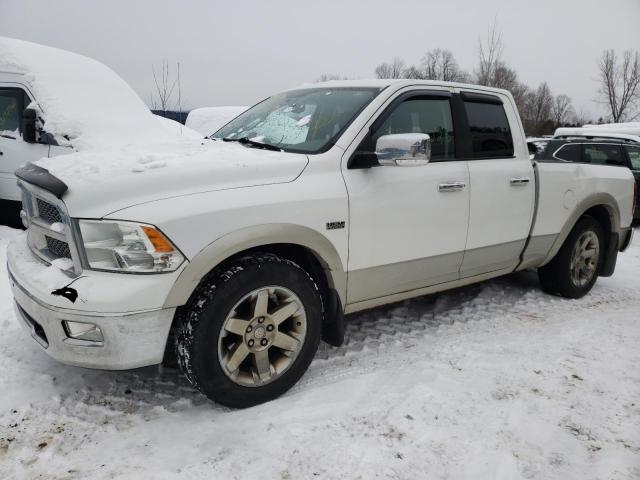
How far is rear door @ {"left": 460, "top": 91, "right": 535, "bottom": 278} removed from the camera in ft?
12.2

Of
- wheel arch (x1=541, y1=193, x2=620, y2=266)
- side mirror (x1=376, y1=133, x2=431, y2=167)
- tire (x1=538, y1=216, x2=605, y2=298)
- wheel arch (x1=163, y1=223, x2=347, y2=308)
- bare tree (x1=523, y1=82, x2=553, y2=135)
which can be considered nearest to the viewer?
wheel arch (x1=163, y1=223, x2=347, y2=308)

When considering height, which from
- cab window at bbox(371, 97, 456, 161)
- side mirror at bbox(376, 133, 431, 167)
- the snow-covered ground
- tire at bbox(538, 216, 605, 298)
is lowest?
the snow-covered ground

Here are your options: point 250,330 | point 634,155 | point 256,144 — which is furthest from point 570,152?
point 250,330

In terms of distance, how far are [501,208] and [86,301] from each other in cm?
Result: 298

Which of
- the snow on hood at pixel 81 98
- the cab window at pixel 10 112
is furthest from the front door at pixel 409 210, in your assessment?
the cab window at pixel 10 112

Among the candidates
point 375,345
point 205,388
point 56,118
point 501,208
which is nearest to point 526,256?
point 501,208

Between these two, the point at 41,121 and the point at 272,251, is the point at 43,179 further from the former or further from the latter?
the point at 41,121

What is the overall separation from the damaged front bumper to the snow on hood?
12.9 ft

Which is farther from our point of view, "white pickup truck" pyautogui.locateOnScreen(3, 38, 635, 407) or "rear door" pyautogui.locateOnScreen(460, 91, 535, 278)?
"rear door" pyautogui.locateOnScreen(460, 91, 535, 278)

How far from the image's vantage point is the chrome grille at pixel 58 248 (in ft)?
8.49

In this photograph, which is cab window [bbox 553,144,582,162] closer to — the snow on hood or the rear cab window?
Result: the rear cab window

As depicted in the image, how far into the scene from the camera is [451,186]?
3465 millimetres

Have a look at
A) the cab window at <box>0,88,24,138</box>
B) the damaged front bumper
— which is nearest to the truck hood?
the damaged front bumper

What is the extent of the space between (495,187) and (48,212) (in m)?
3.01
